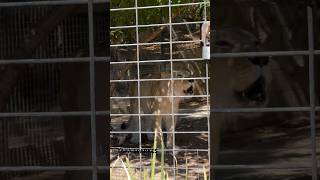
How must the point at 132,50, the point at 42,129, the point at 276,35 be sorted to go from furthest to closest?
the point at 132,50 < the point at 42,129 < the point at 276,35

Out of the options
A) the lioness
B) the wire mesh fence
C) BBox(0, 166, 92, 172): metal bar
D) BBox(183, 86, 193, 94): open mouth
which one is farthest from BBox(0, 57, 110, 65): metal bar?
BBox(183, 86, 193, 94): open mouth

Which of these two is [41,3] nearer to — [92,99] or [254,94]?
[92,99]

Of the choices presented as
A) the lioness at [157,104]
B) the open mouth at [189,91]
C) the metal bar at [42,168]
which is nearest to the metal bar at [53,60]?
the metal bar at [42,168]

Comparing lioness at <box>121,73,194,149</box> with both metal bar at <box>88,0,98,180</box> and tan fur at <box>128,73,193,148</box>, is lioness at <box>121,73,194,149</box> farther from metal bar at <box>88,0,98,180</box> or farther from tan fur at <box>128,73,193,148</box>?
metal bar at <box>88,0,98,180</box>

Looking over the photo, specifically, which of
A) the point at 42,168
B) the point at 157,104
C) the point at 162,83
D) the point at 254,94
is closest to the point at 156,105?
the point at 157,104

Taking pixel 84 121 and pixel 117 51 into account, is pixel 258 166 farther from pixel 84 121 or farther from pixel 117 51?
pixel 117 51

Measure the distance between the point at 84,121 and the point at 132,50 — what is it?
9.38 ft

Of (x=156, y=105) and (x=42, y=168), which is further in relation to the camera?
(x=156, y=105)

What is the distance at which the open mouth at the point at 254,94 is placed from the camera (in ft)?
6.81

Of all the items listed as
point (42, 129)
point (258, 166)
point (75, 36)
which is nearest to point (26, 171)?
point (42, 129)

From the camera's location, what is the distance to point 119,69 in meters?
4.98

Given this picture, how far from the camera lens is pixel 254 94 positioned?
208 centimetres

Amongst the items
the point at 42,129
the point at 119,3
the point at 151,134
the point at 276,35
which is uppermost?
the point at 119,3

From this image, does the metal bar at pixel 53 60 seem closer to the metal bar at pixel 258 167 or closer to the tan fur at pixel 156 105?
the metal bar at pixel 258 167
